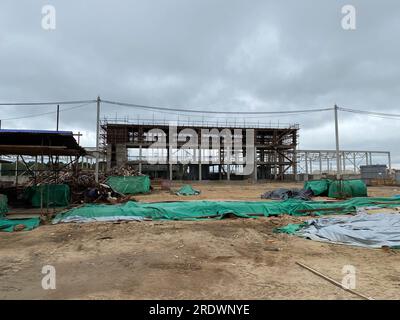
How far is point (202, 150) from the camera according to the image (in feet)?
187

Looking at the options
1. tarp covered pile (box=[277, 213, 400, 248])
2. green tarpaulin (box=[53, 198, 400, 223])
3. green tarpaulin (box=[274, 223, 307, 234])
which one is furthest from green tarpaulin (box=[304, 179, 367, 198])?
green tarpaulin (box=[274, 223, 307, 234])

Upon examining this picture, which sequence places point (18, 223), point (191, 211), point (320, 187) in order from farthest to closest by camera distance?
point (320, 187)
point (191, 211)
point (18, 223)

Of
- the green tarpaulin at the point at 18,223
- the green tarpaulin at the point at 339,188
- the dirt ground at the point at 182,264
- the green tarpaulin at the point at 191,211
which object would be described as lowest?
the dirt ground at the point at 182,264

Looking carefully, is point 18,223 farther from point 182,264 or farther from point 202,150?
point 202,150

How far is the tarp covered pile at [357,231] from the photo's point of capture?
8.52 m

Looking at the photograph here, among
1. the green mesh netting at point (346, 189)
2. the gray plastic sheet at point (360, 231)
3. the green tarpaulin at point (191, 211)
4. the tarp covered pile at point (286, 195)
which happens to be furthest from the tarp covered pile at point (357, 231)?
the green mesh netting at point (346, 189)

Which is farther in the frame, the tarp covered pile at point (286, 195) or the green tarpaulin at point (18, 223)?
the tarp covered pile at point (286, 195)

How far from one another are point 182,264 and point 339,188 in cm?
1941

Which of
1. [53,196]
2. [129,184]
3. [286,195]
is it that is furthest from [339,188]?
[53,196]

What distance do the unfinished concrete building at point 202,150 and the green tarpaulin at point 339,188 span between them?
1227 inches

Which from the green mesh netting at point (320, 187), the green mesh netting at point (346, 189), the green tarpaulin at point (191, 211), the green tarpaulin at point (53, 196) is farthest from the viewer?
the green mesh netting at point (320, 187)

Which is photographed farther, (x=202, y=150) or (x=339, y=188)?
(x=202, y=150)

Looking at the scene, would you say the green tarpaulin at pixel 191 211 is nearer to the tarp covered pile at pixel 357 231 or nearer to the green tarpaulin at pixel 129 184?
the tarp covered pile at pixel 357 231
